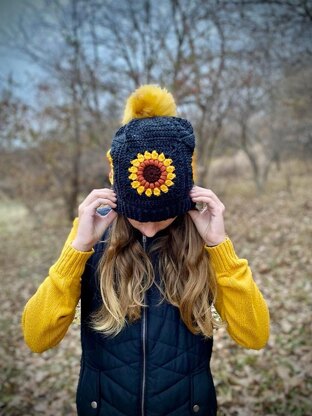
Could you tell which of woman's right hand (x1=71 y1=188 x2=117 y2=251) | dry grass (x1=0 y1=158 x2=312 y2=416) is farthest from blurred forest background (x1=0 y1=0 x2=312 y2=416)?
woman's right hand (x1=71 y1=188 x2=117 y2=251)

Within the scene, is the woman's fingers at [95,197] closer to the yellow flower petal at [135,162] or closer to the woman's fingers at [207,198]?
the yellow flower petal at [135,162]

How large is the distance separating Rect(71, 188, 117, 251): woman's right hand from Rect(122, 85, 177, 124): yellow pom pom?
405mm

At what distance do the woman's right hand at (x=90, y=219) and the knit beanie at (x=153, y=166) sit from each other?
55mm

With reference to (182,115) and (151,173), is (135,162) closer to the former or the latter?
(151,173)

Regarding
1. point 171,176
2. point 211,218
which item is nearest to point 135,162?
point 171,176

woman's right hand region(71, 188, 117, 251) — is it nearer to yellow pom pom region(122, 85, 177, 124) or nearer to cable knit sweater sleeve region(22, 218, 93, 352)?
cable knit sweater sleeve region(22, 218, 93, 352)

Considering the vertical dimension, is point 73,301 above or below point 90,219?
below

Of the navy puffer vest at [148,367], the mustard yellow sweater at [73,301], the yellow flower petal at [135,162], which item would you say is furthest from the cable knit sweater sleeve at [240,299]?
the yellow flower petal at [135,162]

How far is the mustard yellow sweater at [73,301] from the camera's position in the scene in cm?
143

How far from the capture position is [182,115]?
8.53m

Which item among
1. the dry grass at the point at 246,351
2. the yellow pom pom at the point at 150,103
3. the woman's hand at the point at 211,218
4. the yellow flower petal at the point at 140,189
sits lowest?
the dry grass at the point at 246,351

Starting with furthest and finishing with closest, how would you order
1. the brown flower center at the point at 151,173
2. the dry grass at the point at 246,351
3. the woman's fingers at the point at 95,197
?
the dry grass at the point at 246,351 → the woman's fingers at the point at 95,197 → the brown flower center at the point at 151,173

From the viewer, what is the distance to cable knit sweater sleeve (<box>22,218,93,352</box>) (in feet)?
4.69

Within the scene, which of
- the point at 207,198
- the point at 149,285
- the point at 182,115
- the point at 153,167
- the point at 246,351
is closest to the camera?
the point at 153,167
